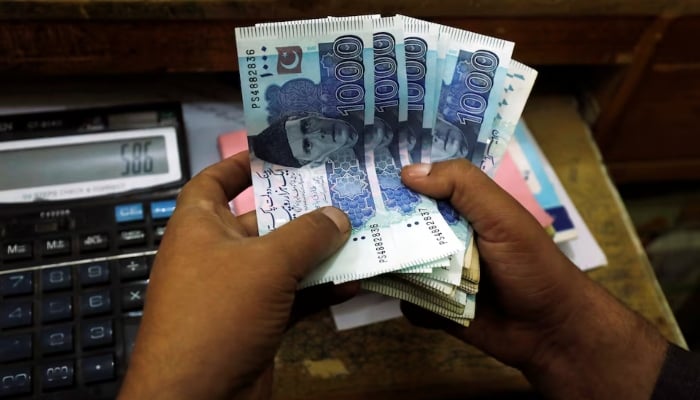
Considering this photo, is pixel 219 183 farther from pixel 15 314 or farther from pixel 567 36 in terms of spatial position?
pixel 567 36

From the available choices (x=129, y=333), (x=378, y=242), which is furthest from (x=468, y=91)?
(x=129, y=333)

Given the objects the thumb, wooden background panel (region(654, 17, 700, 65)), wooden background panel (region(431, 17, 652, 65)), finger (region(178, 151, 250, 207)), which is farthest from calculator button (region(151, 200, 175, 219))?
wooden background panel (region(654, 17, 700, 65))

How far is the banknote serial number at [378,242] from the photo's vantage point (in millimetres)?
491

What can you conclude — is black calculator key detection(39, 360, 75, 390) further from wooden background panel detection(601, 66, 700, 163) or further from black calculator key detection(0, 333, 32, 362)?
wooden background panel detection(601, 66, 700, 163)

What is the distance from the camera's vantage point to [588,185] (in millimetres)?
777

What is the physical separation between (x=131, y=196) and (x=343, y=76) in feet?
0.88

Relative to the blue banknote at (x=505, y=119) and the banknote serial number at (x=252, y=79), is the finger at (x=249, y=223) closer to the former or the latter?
the banknote serial number at (x=252, y=79)

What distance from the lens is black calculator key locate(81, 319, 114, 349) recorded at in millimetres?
545

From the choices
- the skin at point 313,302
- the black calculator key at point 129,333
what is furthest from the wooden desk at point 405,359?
the black calculator key at point 129,333

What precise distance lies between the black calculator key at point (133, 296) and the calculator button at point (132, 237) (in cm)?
4

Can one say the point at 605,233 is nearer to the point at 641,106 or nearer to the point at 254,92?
the point at 641,106

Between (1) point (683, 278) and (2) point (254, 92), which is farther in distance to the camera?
(1) point (683, 278)

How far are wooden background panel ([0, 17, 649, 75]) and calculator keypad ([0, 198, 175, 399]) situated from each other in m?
0.15

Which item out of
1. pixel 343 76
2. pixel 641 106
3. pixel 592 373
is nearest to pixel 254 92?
pixel 343 76
